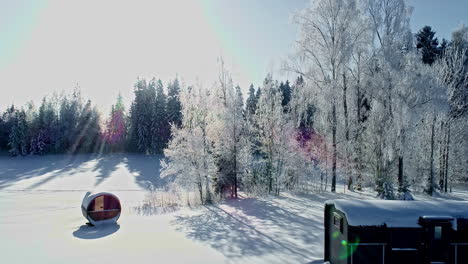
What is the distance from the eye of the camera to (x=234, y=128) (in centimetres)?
1274

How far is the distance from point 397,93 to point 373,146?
8.18 feet

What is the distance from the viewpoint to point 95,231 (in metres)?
7.62

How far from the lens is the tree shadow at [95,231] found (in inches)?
282

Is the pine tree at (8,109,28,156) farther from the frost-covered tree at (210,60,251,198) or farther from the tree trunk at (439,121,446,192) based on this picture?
the tree trunk at (439,121,446,192)

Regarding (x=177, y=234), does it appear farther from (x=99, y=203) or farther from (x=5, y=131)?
(x=5, y=131)

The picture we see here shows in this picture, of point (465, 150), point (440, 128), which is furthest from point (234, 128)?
point (465, 150)

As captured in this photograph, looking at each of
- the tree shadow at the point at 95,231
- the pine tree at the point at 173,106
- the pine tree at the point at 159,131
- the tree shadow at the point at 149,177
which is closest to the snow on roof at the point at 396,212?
the tree shadow at the point at 95,231

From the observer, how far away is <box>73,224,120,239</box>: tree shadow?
7.16 m

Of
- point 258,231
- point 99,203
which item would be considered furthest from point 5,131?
point 258,231

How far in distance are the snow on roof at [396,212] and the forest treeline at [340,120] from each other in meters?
7.93

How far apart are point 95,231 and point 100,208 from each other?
0.73m

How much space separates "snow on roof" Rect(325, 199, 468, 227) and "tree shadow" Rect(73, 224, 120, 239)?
5.96m

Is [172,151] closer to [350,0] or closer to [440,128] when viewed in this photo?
[350,0]

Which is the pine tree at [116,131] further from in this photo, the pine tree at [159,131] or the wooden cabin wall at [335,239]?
the wooden cabin wall at [335,239]
